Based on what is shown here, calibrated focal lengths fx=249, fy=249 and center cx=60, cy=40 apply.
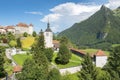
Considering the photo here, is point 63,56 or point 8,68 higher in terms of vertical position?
point 63,56

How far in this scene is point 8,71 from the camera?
7294 cm

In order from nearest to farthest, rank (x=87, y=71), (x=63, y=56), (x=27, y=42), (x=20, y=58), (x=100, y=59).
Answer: (x=87, y=71) → (x=63, y=56) → (x=100, y=59) → (x=20, y=58) → (x=27, y=42)

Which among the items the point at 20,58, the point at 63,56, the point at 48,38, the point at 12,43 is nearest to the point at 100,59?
the point at 63,56

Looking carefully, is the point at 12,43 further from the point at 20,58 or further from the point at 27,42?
the point at 20,58

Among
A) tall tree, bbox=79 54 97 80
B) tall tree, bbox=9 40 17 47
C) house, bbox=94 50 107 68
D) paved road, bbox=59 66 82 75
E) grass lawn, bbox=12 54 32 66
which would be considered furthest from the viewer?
tall tree, bbox=9 40 17 47

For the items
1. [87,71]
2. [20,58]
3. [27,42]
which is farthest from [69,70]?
[27,42]

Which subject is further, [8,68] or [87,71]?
[8,68]

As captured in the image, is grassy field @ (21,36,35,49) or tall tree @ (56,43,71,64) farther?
grassy field @ (21,36,35,49)

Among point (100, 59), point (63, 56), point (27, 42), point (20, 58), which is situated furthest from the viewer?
point (27, 42)

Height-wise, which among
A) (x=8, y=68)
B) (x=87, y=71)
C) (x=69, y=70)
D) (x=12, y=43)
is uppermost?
(x=12, y=43)

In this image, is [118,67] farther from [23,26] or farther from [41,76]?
[23,26]

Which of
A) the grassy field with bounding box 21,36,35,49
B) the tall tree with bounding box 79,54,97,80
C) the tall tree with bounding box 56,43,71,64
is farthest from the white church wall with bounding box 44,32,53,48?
the tall tree with bounding box 79,54,97,80

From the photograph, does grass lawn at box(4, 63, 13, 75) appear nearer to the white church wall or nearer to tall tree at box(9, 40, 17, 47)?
tall tree at box(9, 40, 17, 47)

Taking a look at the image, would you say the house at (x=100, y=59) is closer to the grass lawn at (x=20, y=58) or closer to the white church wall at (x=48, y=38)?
the grass lawn at (x=20, y=58)
